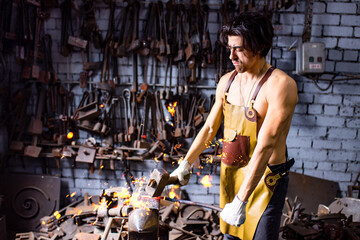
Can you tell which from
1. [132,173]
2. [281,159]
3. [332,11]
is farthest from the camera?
[132,173]

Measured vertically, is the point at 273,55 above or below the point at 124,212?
above

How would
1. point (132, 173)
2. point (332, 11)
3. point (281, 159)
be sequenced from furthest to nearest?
1. point (132, 173)
2. point (332, 11)
3. point (281, 159)

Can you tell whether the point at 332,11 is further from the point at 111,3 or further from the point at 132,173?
the point at 132,173

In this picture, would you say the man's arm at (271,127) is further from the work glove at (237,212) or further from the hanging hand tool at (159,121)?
the hanging hand tool at (159,121)

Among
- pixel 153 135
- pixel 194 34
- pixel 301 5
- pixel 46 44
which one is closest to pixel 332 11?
pixel 301 5

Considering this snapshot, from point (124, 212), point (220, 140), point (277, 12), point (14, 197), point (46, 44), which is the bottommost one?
point (14, 197)

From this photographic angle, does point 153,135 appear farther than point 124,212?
Yes

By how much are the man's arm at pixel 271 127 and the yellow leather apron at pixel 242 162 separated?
6.6 inches

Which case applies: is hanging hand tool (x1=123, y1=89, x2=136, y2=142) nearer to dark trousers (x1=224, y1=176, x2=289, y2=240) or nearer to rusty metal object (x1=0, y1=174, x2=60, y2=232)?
rusty metal object (x1=0, y1=174, x2=60, y2=232)

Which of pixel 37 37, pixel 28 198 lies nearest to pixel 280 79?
pixel 37 37

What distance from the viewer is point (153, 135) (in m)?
3.92

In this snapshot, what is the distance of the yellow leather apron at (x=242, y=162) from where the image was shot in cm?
221

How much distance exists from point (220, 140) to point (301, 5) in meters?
2.07

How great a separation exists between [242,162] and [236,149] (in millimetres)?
117
